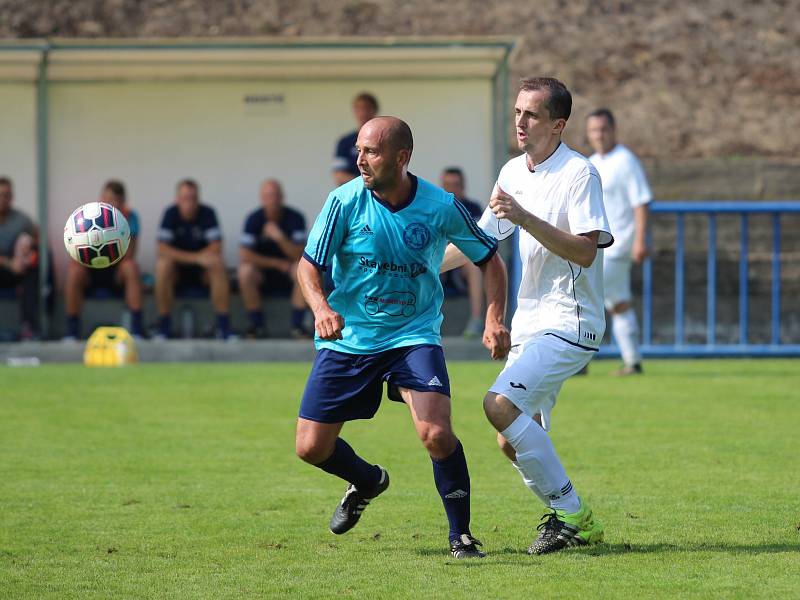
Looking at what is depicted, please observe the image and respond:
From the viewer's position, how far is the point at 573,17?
20.1m

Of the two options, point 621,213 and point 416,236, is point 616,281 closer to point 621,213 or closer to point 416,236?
point 621,213

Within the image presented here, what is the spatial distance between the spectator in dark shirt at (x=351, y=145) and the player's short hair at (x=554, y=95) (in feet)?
24.4

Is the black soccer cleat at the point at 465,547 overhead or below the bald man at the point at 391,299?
below

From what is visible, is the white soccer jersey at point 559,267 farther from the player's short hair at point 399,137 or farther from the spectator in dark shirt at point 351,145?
the spectator in dark shirt at point 351,145

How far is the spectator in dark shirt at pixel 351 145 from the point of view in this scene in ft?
44.1

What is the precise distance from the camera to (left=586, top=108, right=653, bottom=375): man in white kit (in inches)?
494

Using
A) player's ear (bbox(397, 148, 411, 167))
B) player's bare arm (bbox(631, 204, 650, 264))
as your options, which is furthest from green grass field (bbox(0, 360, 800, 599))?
player's ear (bbox(397, 148, 411, 167))

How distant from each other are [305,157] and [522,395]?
11050 mm

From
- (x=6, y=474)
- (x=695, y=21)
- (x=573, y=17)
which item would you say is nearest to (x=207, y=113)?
(x=573, y=17)

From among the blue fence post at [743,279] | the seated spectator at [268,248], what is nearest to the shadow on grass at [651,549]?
the blue fence post at [743,279]

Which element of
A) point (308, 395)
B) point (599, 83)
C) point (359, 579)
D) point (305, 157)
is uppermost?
point (599, 83)

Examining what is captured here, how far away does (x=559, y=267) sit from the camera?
605 cm

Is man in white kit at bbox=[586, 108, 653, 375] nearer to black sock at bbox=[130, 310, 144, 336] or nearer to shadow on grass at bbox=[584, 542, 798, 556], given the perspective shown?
black sock at bbox=[130, 310, 144, 336]

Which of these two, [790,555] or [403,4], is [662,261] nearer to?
[403,4]
